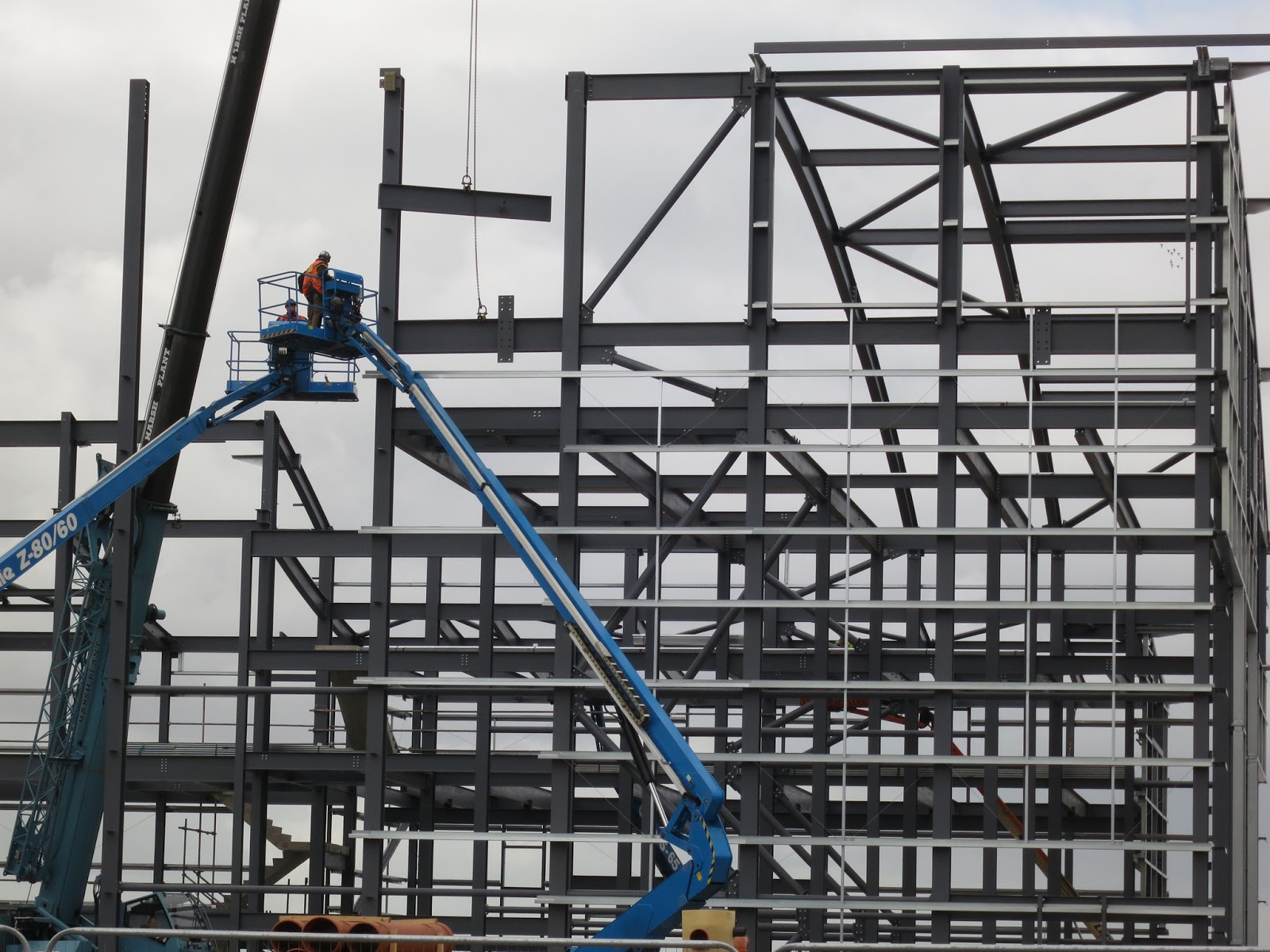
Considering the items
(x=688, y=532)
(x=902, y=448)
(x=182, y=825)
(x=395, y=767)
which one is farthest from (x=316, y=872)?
(x=902, y=448)

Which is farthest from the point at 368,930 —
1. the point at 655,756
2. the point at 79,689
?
the point at 79,689

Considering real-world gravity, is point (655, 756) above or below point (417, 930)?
above

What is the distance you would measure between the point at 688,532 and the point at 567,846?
16.1 feet

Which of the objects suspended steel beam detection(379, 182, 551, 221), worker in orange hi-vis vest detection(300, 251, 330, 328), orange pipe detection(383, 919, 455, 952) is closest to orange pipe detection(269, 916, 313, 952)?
orange pipe detection(383, 919, 455, 952)

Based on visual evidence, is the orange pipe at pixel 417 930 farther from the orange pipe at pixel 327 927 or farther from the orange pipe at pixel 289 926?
the orange pipe at pixel 289 926

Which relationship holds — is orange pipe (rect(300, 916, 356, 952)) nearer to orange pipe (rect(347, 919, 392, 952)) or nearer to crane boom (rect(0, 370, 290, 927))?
orange pipe (rect(347, 919, 392, 952))

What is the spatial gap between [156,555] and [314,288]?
5332 mm

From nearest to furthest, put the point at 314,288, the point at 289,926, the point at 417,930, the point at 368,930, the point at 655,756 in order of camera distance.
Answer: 1. the point at 368,930
2. the point at 289,926
3. the point at 655,756
4. the point at 417,930
5. the point at 314,288

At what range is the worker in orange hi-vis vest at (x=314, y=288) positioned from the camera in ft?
86.8

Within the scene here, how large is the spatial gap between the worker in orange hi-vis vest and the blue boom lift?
100 mm

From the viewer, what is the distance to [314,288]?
26484mm

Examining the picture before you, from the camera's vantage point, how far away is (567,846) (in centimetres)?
2644

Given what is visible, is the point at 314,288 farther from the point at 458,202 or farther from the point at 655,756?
the point at 655,756

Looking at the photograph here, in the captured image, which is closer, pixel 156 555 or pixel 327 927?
pixel 327 927
